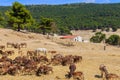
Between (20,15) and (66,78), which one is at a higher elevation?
(20,15)

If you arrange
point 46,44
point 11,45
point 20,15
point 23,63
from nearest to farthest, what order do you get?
point 23,63 → point 11,45 → point 46,44 → point 20,15

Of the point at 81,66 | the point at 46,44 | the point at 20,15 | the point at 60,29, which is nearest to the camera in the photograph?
the point at 81,66

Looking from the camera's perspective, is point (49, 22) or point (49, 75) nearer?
point (49, 75)

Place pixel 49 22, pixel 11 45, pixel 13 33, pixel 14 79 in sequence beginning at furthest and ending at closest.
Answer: pixel 49 22
pixel 13 33
pixel 11 45
pixel 14 79

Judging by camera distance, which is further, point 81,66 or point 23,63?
point 81,66

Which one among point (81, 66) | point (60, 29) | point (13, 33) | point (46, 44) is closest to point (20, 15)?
point (13, 33)

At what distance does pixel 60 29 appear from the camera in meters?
174

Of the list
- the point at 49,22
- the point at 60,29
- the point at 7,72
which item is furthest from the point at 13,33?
the point at 60,29

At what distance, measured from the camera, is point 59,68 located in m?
33.0

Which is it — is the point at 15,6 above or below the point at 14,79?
above

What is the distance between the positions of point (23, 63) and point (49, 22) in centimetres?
6030

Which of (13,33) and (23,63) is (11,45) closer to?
(13,33)

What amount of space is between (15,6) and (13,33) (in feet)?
33.6

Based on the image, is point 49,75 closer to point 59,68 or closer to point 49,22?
point 59,68
